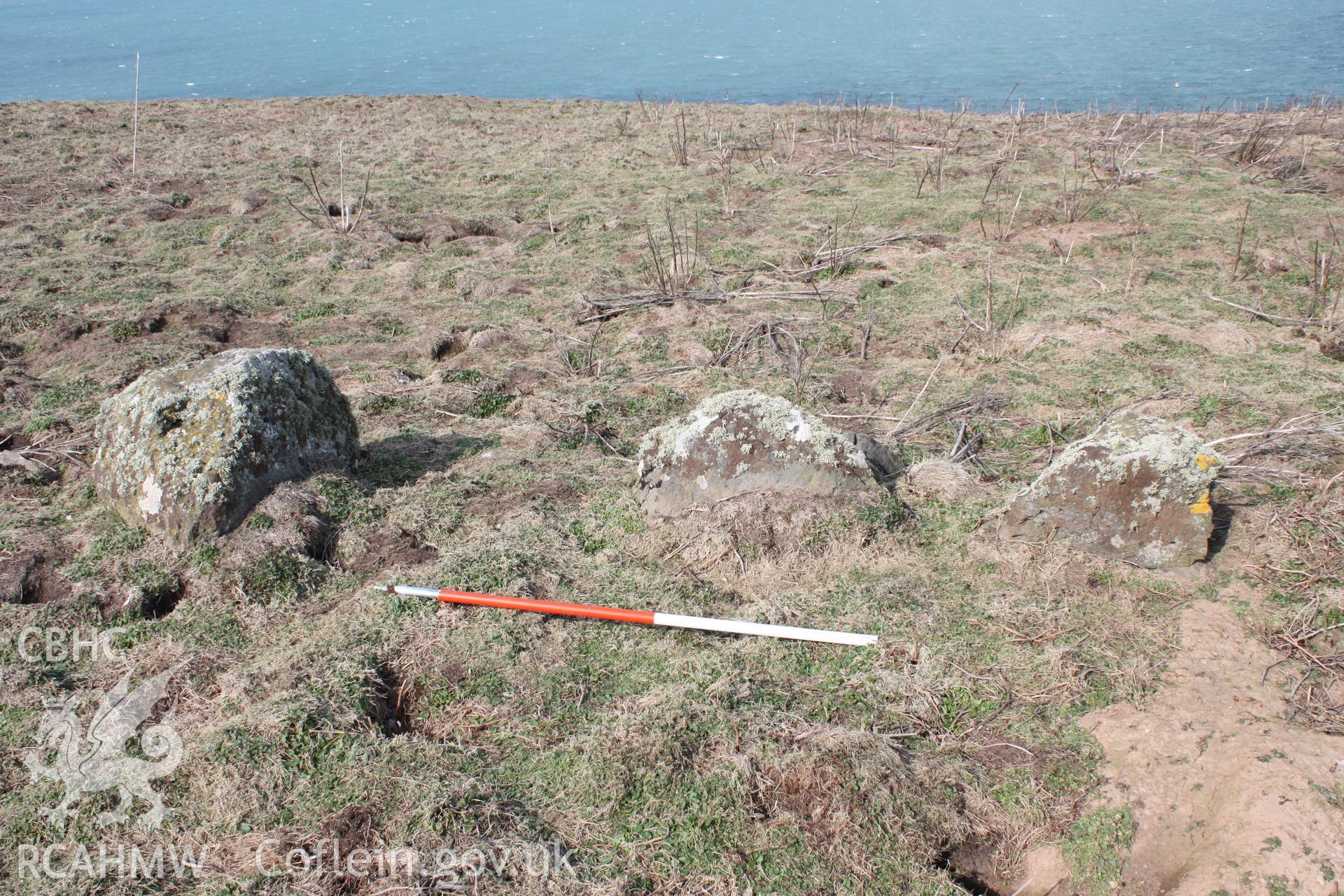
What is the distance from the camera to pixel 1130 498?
13.2ft

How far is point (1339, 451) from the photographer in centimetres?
469

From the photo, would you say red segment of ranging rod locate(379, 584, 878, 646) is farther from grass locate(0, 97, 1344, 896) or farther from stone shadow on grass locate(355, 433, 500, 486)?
stone shadow on grass locate(355, 433, 500, 486)

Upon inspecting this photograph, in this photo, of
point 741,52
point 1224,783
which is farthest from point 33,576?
point 741,52

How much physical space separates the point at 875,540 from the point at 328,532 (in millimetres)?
2522

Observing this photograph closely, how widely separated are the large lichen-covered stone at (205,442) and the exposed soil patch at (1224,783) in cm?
363

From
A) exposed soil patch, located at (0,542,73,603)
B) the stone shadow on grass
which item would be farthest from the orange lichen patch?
exposed soil patch, located at (0,542,73,603)

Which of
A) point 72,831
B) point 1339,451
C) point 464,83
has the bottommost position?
point 72,831

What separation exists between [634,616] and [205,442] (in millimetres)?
2105

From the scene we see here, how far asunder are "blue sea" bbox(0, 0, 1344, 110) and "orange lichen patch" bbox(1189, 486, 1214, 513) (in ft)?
41.4

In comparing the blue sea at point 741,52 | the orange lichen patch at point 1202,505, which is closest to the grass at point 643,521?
the orange lichen patch at point 1202,505

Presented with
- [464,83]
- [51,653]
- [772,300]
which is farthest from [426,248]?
[464,83]

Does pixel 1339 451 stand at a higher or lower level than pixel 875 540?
higher

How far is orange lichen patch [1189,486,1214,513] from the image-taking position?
392 cm

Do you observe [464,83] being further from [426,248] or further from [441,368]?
[441,368]
